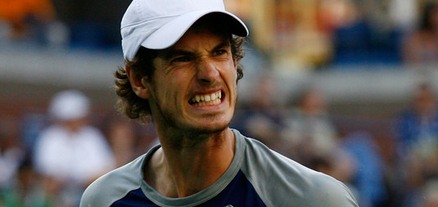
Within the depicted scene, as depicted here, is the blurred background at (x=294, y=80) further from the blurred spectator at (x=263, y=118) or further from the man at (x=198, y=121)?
the man at (x=198, y=121)

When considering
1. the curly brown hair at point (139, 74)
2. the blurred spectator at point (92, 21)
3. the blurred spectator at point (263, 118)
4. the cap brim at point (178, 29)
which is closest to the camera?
the cap brim at point (178, 29)

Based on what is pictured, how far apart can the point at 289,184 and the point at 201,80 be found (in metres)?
0.45

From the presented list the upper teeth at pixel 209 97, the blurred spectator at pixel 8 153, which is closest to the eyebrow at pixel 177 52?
the upper teeth at pixel 209 97

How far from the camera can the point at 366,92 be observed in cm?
1467

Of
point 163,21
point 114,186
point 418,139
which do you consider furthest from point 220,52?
point 418,139

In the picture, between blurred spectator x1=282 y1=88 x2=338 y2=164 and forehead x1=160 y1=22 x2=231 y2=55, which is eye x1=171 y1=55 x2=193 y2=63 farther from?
blurred spectator x1=282 y1=88 x2=338 y2=164

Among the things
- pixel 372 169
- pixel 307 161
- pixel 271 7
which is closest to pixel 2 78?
pixel 271 7

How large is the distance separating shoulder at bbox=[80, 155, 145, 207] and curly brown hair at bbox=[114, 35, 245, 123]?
0.58 ft

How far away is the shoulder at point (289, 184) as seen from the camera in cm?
403

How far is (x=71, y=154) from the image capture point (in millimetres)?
11109

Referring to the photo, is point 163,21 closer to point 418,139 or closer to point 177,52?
point 177,52

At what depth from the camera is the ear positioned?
4.39m

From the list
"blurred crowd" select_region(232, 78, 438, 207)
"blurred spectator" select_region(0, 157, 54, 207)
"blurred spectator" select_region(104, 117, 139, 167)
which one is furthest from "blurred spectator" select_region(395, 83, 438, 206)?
"blurred spectator" select_region(0, 157, 54, 207)

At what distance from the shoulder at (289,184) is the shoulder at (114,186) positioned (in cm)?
46
